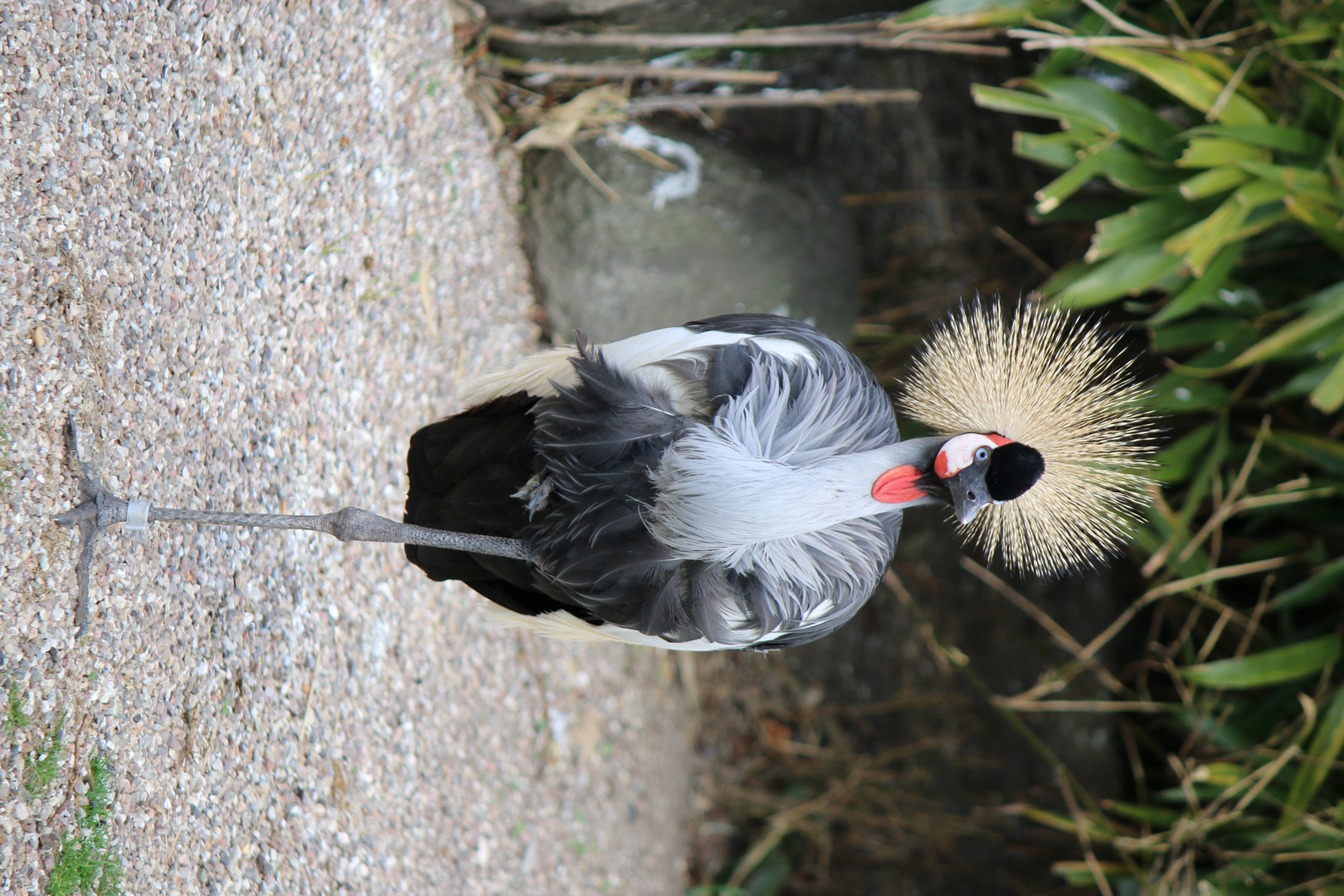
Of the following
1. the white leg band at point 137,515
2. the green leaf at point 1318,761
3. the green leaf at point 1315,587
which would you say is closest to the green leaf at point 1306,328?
the green leaf at point 1315,587

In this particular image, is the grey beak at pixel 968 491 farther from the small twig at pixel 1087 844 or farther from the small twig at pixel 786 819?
the small twig at pixel 786 819

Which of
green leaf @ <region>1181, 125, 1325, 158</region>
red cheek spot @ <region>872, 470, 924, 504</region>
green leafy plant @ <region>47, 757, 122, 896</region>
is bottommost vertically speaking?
green leafy plant @ <region>47, 757, 122, 896</region>

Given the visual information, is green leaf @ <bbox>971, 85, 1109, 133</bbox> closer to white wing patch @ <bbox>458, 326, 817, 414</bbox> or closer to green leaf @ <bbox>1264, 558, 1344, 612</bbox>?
white wing patch @ <bbox>458, 326, 817, 414</bbox>

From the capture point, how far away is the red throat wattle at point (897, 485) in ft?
3.92

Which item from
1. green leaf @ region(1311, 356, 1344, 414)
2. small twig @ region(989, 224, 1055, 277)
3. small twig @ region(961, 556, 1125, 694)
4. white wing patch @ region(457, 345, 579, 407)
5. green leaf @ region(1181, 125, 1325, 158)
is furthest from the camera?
small twig @ region(989, 224, 1055, 277)

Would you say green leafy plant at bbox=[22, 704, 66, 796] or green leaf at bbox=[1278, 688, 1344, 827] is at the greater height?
green leafy plant at bbox=[22, 704, 66, 796]

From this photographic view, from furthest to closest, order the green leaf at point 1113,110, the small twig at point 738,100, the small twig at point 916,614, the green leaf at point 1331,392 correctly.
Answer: the small twig at point 916,614
the small twig at point 738,100
the green leaf at point 1113,110
the green leaf at point 1331,392

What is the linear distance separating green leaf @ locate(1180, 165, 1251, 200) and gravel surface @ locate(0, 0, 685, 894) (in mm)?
1639

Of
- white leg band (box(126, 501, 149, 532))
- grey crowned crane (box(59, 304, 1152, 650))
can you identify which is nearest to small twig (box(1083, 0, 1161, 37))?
grey crowned crane (box(59, 304, 1152, 650))

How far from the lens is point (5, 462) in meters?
1.18

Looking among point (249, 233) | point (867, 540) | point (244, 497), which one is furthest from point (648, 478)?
point (249, 233)

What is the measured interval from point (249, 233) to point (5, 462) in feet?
2.02

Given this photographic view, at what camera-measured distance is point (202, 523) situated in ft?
4.42

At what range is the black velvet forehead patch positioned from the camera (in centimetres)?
116
